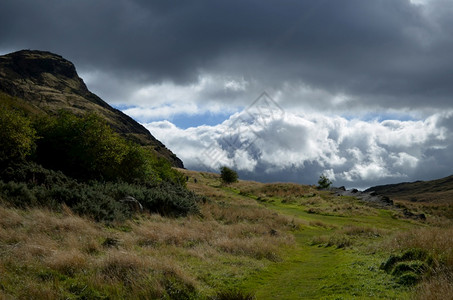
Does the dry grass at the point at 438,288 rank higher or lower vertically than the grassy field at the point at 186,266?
higher

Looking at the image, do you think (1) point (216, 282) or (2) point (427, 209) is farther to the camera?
(2) point (427, 209)

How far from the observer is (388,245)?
15.1 metres

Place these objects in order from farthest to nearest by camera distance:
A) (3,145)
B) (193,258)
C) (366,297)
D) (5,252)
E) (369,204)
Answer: (369,204) → (3,145) → (193,258) → (5,252) → (366,297)

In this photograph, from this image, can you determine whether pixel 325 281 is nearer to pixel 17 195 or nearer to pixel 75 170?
pixel 17 195

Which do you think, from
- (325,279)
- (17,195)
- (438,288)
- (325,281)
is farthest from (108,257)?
(17,195)

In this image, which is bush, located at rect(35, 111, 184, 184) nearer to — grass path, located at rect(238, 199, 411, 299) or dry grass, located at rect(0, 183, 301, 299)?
dry grass, located at rect(0, 183, 301, 299)

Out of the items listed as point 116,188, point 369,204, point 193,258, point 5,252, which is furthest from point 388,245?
point 369,204

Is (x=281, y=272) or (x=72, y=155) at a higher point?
(x=72, y=155)

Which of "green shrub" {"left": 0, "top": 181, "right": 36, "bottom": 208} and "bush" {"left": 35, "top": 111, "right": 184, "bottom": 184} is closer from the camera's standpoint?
"green shrub" {"left": 0, "top": 181, "right": 36, "bottom": 208}

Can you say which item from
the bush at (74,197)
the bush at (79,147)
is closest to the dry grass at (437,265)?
the bush at (74,197)

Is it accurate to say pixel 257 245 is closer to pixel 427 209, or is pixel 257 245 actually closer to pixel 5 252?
pixel 5 252

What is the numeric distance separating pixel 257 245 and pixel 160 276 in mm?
7798

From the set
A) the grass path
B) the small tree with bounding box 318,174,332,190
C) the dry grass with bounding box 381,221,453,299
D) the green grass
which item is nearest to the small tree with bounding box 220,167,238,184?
the small tree with bounding box 318,174,332,190

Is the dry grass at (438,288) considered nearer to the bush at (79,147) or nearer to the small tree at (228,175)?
the bush at (79,147)
